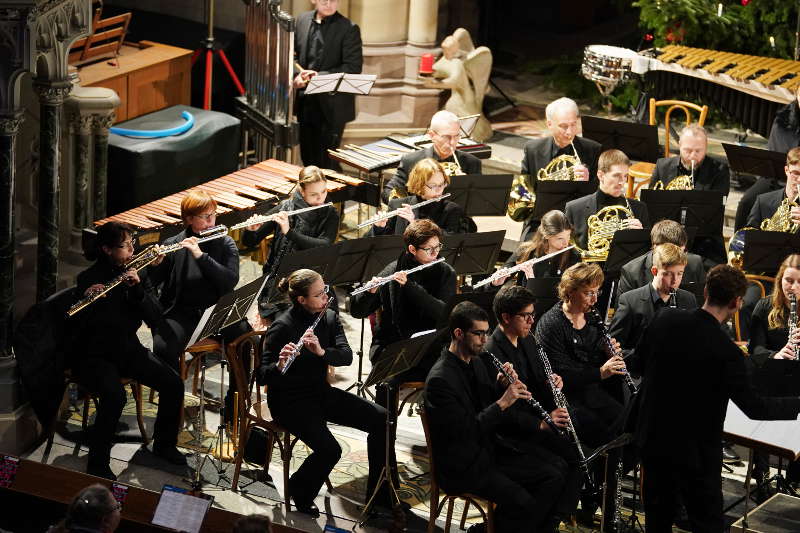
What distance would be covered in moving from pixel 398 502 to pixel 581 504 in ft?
2.95

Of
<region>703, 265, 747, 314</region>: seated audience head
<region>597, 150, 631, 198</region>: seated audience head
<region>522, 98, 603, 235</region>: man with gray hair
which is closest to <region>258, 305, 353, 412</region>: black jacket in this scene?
<region>703, 265, 747, 314</region>: seated audience head

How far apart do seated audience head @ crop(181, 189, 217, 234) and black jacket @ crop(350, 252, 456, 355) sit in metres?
0.88

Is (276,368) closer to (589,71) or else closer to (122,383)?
(122,383)

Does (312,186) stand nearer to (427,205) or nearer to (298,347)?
(427,205)

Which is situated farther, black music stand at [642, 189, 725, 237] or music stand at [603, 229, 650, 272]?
black music stand at [642, 189, 725, 237]

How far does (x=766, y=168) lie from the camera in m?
8.21

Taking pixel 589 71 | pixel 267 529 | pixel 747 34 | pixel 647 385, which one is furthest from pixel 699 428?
pixel 747 34

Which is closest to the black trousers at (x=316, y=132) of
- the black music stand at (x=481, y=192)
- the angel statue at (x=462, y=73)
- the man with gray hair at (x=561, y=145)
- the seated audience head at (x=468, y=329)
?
the angel statue at (x=462, y=73)

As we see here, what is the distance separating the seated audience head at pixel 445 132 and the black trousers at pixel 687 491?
2972mm

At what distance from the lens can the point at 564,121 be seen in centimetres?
844

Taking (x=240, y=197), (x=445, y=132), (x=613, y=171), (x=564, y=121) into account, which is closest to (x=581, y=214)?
(x=613, y=171)

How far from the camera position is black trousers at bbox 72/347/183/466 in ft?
21.7

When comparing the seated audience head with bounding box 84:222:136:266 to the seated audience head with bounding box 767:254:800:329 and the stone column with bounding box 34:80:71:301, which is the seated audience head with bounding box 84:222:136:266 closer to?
the stone column with bounding box 34:80:71:301

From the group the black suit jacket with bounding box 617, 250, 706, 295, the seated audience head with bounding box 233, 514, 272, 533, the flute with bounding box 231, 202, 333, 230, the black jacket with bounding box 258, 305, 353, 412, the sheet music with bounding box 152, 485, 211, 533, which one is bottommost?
the sheet music with bounding box 152, 485, 211, 533
